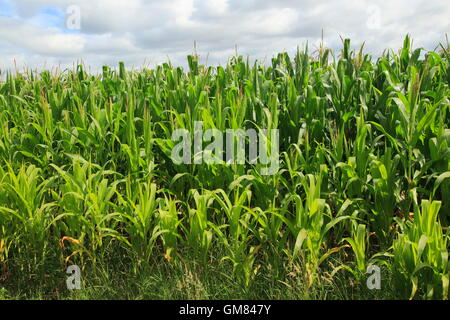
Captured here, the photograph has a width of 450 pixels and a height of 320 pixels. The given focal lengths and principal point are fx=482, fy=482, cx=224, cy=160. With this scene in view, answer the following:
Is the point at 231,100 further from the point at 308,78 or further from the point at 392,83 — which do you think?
the point at 392,83

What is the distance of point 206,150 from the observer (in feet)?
11.9

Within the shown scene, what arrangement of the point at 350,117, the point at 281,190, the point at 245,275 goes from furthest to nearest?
1. the point at 350,117
2. the point at 281,190
3. the point at 245,275

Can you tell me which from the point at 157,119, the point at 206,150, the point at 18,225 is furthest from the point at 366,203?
the point at 18,225

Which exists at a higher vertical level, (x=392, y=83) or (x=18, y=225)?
(x=392, y=83)

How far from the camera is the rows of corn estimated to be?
124 inches

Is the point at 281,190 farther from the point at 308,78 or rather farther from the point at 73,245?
the point at 73,245

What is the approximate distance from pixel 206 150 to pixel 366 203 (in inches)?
48.2

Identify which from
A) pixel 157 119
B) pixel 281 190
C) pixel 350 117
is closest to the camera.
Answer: pixel 281 190

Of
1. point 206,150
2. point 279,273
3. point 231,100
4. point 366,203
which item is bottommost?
point 279,273

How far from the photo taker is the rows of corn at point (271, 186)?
3.16 meters

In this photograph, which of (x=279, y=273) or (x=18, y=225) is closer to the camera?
(x=279, y=273)

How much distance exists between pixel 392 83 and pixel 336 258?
164 cm

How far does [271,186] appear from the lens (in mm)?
3443

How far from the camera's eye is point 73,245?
3562 millimetres
